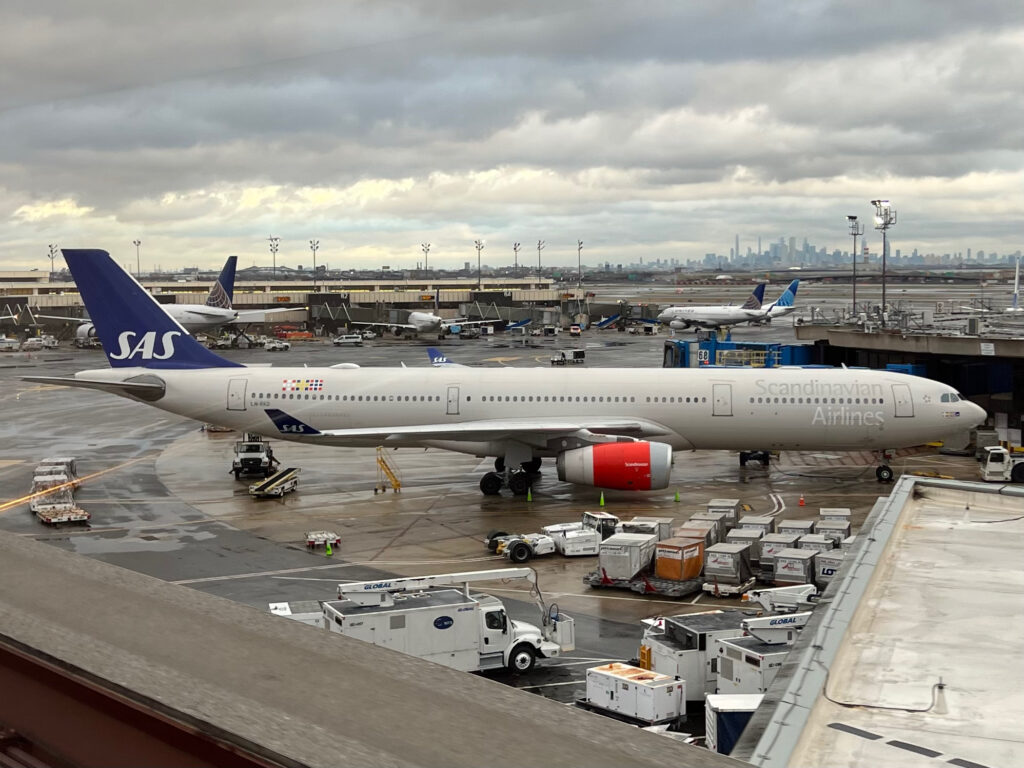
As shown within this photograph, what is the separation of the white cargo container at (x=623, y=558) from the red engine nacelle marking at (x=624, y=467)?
7227 mm

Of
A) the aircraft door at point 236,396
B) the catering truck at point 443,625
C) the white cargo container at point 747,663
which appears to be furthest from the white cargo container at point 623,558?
the aircraft door at point 236,396

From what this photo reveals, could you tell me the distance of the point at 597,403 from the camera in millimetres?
36438

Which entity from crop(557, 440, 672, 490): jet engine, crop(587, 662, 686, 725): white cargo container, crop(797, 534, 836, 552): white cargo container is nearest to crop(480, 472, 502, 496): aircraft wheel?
crop(557, 440, 672, 490): jet engine

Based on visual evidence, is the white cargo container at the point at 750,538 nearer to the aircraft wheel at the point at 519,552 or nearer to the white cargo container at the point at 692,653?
the aircraft wheel at the point at 519,552

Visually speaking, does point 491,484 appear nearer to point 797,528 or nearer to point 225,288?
point 797,528

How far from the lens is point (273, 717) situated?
12.4 ft

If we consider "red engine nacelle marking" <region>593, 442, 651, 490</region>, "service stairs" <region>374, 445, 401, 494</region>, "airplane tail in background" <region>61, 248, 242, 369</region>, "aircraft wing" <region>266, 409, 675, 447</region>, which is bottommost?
"service stairs" <region>374, 445, 401, 494</region>

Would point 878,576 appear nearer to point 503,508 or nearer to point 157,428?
point 503,508

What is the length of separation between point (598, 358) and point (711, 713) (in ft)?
236

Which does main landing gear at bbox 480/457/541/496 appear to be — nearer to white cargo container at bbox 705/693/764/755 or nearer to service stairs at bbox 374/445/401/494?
service stairs at bbox 374/445/401/494

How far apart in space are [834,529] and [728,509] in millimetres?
3134

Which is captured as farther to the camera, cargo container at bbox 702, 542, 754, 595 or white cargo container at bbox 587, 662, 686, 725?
cargo container at bbox 702, 542, 754, 595

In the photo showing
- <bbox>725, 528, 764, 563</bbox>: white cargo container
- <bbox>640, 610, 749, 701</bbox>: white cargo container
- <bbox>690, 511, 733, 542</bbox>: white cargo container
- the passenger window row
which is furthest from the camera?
the passenger window row

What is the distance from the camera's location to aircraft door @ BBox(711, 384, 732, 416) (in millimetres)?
35875
